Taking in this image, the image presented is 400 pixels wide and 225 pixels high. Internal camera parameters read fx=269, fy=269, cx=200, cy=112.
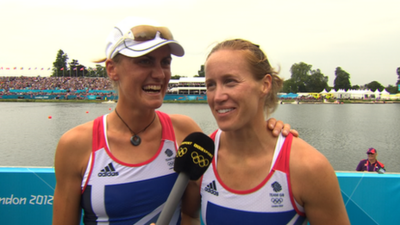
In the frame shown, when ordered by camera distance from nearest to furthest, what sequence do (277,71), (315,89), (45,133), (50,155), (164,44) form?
(164,44) → (277,71) → (50,155) → (45,133) → (315,89)

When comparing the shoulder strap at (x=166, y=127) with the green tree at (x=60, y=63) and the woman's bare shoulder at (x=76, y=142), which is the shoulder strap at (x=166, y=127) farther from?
the green tree at (x=60, y=63)

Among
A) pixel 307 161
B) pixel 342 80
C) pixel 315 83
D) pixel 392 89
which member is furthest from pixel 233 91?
pixel 392 89

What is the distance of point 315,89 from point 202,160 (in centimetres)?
11204

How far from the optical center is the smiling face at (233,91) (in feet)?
6.15

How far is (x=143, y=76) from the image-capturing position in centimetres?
202

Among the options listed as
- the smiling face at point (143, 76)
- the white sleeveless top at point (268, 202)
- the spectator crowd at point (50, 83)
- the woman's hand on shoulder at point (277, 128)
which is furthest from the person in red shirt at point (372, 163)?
the spectator crowd at point (50, 83)

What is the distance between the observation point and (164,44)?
1999 millimetres

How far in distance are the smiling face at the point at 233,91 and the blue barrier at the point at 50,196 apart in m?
2.40

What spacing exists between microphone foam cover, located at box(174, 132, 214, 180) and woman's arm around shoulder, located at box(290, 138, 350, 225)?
0.60 m

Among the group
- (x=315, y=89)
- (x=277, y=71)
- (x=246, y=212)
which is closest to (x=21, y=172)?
(x=246, y=212)

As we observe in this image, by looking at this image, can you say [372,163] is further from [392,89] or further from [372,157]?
[392,89]

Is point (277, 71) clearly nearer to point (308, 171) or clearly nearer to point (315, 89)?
point (308, 171)

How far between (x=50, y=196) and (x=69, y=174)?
2138mm

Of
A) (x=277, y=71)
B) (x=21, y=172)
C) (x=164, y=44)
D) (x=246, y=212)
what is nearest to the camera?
(x=246, y=212)
